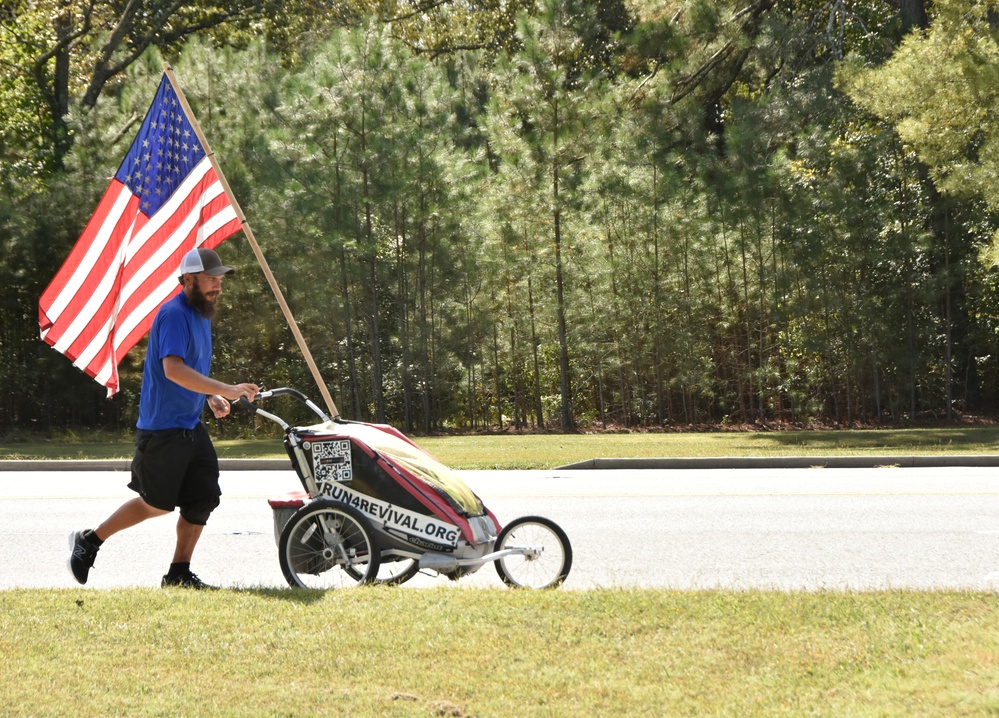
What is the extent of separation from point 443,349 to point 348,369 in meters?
2.09

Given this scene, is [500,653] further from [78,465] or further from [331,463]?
[78,465]

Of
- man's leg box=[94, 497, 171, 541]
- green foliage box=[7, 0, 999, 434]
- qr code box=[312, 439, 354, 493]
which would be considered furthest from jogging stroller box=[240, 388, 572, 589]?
green foliage box=[7, 0, 999, 434]

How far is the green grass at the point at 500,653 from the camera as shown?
441cm

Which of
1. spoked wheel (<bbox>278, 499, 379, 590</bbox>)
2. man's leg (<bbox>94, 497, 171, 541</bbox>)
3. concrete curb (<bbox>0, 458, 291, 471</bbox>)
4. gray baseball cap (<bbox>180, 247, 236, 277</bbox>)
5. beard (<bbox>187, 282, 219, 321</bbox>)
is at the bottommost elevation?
spoked wheel (<bbox>278, 499, 379, 590</bbox>)

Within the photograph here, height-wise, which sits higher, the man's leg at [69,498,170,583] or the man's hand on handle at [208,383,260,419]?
the man's hand on handle at [208,383,260,419]

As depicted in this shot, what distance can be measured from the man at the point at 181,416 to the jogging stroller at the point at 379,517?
34 centimetres

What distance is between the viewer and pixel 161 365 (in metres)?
6.59

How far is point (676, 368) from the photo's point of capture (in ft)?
76.4

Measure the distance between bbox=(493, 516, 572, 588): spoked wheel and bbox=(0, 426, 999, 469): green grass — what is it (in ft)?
29.2

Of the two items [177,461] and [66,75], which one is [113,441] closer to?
[66,75]

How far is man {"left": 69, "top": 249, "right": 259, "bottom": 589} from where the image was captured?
21.4 ft

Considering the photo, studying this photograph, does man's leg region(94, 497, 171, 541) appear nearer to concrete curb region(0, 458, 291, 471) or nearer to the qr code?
the qr code

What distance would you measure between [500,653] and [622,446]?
13.5 meters

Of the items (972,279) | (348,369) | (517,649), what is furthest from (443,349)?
(517,649)
